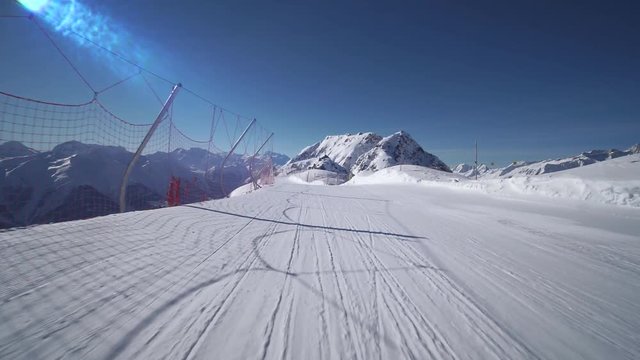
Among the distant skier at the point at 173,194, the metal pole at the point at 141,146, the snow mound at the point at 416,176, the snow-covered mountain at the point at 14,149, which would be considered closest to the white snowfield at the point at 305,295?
the metal pole at the point at 141,146

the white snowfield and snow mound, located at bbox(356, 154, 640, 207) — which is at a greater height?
snow mound, located at bbox(356, 154, 640, 207)

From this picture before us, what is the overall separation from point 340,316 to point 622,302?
3250 mm

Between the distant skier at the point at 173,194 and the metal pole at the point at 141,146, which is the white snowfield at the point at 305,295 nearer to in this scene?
the metal pole at the point at 141,146

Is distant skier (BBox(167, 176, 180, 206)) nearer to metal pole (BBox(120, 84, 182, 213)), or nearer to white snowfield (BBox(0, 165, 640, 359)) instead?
metal pole (BBox(120, 84, 182, 213))

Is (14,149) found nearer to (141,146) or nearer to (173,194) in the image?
(173,194)

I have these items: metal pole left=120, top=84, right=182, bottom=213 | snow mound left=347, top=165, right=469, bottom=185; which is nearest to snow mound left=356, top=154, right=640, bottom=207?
snow mound left=347, top=165, right=469, bottom=185

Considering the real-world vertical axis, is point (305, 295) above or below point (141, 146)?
below

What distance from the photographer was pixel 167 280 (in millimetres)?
3018

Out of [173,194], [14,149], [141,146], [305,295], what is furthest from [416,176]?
[14,149]

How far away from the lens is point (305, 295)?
2.86m

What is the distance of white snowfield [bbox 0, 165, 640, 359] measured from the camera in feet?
6.73

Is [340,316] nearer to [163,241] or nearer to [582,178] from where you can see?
[163,241]

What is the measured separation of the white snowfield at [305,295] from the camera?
2.05 meters

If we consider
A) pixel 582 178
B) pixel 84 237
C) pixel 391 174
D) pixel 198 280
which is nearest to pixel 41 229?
pixel 84 237
